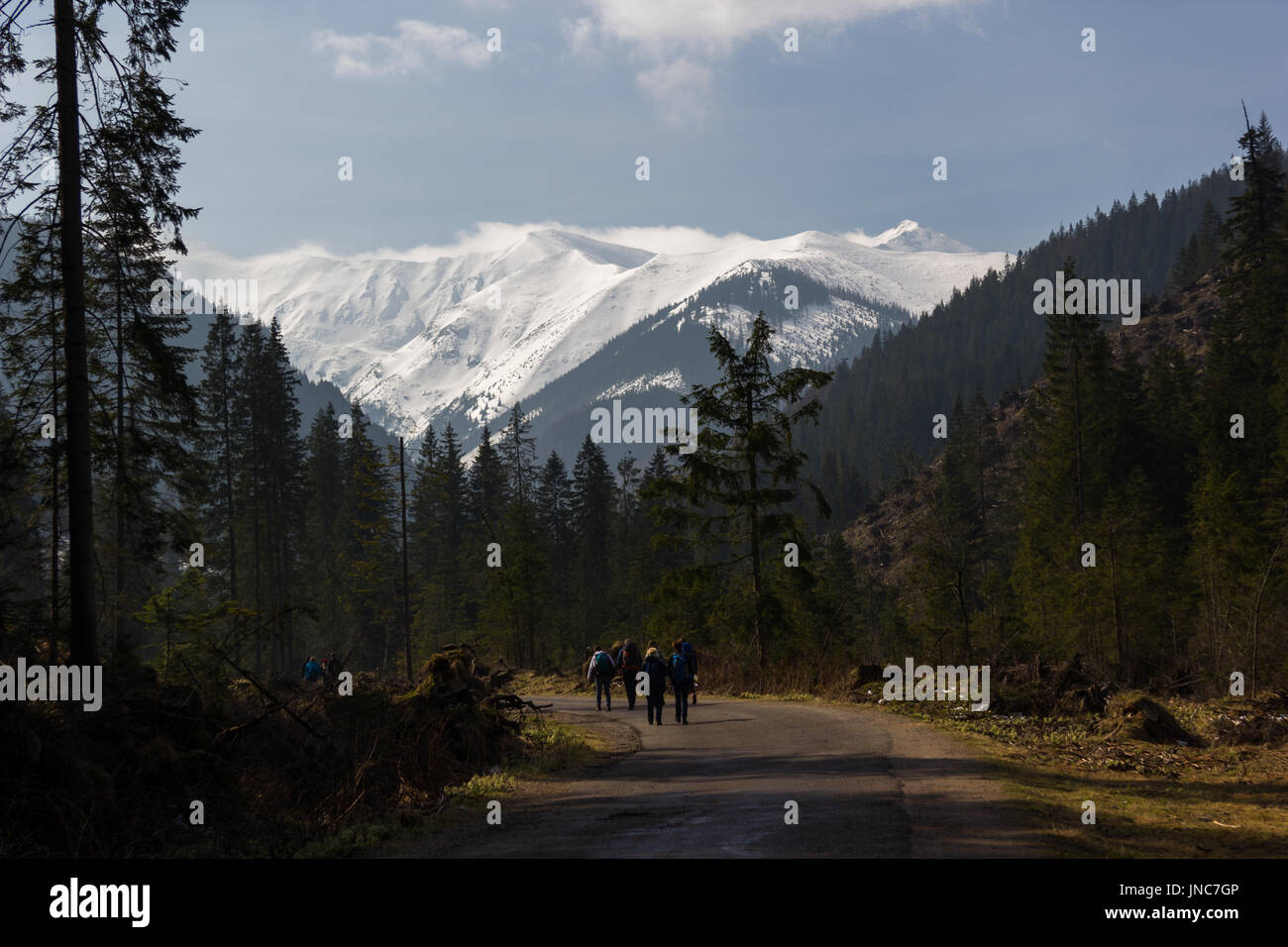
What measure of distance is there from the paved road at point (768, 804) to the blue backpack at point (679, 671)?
8.07 feet

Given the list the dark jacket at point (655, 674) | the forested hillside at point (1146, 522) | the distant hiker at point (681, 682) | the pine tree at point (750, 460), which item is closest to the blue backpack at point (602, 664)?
the distant hiker at point (681, 682)

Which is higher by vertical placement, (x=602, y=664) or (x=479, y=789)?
(x=479, y=789)

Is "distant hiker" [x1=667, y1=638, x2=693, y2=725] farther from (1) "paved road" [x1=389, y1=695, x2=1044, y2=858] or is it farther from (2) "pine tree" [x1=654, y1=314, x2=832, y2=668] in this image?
(2) "pine tree" [x1=654, y1=314, x2=832, y2=668]

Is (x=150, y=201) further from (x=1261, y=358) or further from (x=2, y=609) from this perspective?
(x=1261, y=358)

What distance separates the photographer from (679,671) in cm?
2064

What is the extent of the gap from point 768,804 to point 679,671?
10.1 m

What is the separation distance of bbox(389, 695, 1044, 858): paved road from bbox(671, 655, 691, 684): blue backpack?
246cm

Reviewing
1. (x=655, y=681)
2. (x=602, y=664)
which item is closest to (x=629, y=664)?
(x=602, y=664)

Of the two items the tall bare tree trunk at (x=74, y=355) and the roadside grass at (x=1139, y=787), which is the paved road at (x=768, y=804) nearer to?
the roadside grass at (x=1139, y=787)

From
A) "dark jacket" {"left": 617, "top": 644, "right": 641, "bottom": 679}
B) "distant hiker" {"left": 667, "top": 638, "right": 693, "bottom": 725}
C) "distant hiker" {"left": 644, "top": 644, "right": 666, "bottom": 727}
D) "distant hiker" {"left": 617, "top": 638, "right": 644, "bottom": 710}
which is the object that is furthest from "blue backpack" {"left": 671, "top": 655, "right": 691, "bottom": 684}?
"dark jacket" {"left": 617, "top": 644, "right": 641, "bottom": 679}

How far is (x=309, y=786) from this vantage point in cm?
1252

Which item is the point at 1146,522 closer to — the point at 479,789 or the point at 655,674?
the point at 655,674
